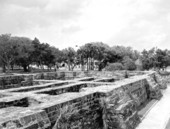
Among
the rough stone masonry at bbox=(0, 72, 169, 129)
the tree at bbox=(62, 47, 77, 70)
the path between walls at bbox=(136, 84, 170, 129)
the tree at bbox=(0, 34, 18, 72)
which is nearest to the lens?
the rough stone masonry at bbox=(0, 72, 169, 129)

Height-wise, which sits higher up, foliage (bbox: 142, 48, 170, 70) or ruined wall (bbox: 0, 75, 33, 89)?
foliage (bbox: 142, 48, 170, 70)

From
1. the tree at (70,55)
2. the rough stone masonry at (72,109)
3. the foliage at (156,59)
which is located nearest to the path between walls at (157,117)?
the rough stone masonry at (72,109)

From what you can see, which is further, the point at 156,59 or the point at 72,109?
the point at 156,59

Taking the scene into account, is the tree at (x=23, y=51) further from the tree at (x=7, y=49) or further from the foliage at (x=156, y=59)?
the foliage at (x=156, y=59)

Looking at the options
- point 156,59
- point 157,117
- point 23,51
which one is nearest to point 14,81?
point 157,117

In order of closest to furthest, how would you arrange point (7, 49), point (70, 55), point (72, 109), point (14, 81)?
1. point (72, 109)
2. point (14, 81)
3. point (7, 49)
4. point (70, 55)

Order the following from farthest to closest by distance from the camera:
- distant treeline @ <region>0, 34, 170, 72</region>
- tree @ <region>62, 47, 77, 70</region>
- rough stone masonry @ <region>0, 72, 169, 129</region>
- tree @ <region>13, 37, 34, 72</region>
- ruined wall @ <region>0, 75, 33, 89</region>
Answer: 1. tree @ <region>62, 47, 77, 70</region>
2. tree @ <region>13, 37, 34, 72</region>
3. distant treeline @ <region>0, 34, 170, 72</region>
4. ruined wall @ <region>0, 75, 33, 89</region>
5. rough stone masonry @ <region>0, 72, 169, 129</region>

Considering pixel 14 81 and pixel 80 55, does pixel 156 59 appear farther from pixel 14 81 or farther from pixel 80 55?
pixel 14 81

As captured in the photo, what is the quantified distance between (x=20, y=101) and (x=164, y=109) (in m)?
7.01

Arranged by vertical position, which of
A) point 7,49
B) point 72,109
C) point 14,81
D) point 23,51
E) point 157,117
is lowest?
point 157,117

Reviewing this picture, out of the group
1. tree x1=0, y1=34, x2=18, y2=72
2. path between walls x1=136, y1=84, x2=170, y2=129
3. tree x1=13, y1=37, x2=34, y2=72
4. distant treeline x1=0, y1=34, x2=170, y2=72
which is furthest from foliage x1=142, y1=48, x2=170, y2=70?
tree x1=0, y1=34, x2=18, y2=72

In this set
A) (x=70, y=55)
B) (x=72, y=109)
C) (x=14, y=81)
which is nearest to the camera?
(x=72, y=109)

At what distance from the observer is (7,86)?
497 inches

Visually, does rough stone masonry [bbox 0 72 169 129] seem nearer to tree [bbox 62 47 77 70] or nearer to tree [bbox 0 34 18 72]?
tree [bbox 0 34 18 72]
